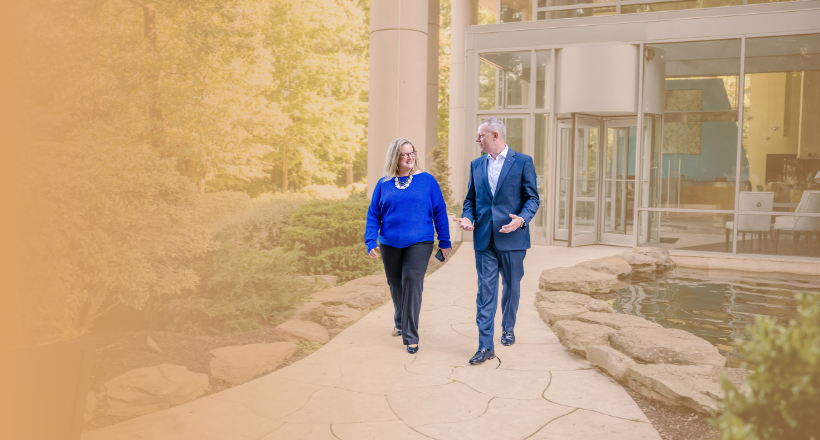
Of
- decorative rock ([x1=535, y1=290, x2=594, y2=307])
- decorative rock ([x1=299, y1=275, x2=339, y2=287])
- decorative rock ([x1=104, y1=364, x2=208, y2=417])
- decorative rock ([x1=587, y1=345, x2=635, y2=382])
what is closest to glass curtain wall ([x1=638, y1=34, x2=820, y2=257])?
decorative rock ([x1=535, y1=290, x2=594, y2=307])

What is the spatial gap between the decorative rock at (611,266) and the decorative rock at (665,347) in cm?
409

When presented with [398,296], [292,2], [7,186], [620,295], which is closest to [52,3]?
[7,186]

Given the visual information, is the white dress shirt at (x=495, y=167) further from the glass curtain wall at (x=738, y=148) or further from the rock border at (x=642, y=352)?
the glass curtain wall at (x=738, y=148)

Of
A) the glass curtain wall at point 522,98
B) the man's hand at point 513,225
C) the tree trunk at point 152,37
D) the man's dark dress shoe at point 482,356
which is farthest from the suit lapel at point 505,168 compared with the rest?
the tree trunk at point 152,37

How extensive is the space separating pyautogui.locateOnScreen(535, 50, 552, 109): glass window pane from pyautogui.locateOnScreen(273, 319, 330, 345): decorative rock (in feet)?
27.5

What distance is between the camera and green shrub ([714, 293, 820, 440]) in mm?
1711

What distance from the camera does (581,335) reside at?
17.5 ft

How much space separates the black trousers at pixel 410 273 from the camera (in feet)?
17.3

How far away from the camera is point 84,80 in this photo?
708 cm

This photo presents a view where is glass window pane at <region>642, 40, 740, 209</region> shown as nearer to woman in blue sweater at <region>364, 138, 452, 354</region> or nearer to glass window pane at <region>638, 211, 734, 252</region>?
glass window pane at <region>638, 211, 734, 252</region>

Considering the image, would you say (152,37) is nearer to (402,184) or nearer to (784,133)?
(402,184)

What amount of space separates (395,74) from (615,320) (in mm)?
7093

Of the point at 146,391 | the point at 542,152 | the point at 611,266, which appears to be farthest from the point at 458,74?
the point at 146,391

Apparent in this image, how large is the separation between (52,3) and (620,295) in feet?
25.5
